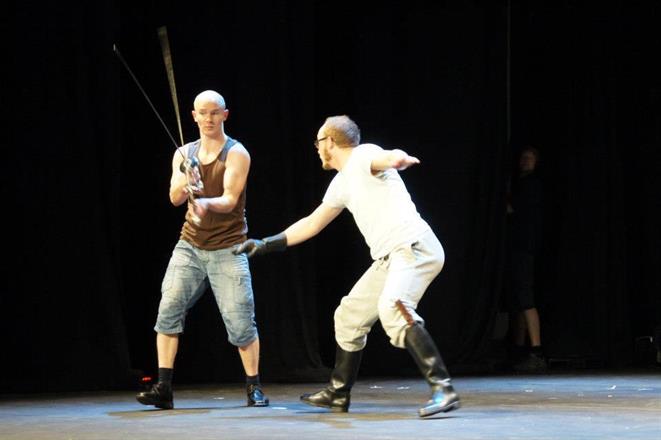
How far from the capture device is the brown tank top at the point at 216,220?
229 inches

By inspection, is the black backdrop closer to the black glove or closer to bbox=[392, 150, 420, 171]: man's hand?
the black glove

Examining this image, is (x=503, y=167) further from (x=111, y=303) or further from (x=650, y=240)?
(x=111, y=303)

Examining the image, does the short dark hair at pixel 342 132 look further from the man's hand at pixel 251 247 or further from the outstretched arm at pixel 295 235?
the man's hand at pixel 251 247

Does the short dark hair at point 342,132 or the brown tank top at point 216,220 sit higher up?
the short dark hair at point 342,132

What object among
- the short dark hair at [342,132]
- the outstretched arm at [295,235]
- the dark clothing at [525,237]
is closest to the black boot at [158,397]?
the outstretched arm at [295,235]

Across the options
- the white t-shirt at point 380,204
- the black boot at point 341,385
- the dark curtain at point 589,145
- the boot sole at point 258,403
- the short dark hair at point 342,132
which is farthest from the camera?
the dark curtain at point 589,145

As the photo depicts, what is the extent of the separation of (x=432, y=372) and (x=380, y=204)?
0.75 m

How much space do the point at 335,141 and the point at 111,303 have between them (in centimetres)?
236

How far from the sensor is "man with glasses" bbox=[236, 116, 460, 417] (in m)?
5.23

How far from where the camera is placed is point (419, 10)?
8680 mm

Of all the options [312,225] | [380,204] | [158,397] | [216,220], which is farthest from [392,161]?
[158,397]

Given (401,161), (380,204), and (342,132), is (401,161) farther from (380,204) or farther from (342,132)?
(342,132)

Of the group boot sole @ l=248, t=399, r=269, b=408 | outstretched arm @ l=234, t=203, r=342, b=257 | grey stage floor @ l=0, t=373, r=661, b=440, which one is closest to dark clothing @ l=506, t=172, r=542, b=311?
grey stage floor @ l=0, t=373, r=661, b=440

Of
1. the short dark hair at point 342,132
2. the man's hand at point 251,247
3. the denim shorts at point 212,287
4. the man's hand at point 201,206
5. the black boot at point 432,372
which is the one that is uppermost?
the short dark hair at point 342,132
